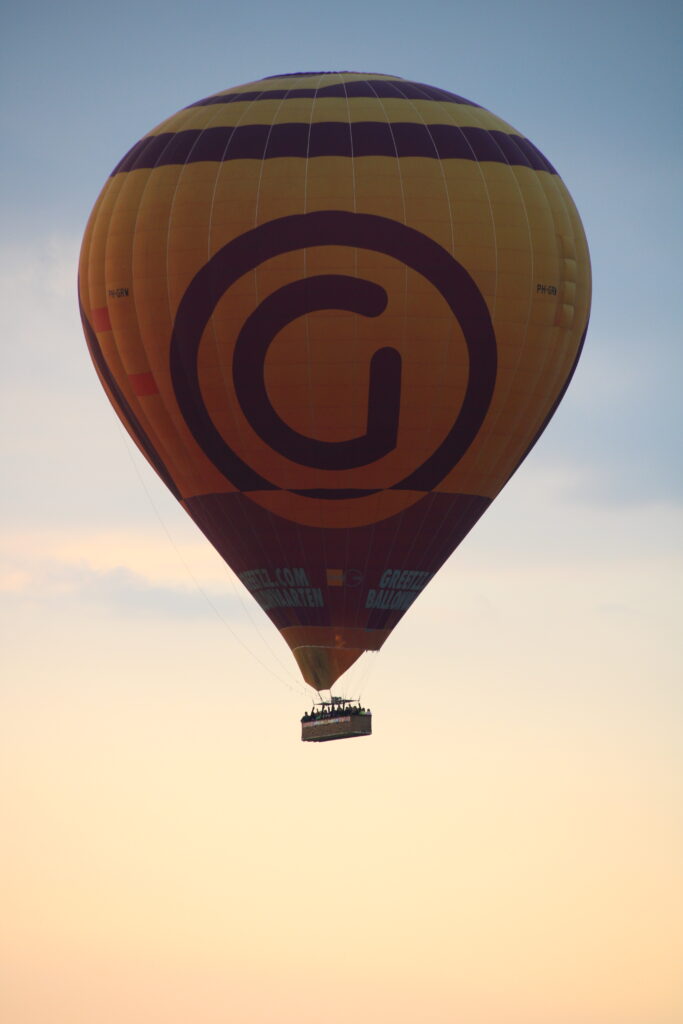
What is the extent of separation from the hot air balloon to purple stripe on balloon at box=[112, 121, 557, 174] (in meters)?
0.04

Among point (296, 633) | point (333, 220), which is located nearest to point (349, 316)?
point (333, 220)

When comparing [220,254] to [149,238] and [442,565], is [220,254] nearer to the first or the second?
[149,238]

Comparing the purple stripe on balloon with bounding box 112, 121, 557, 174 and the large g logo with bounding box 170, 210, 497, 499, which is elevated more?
the purple stripe on balloon with bounding box 112, 121, 557, 174

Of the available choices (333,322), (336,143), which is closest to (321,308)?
(333,322)

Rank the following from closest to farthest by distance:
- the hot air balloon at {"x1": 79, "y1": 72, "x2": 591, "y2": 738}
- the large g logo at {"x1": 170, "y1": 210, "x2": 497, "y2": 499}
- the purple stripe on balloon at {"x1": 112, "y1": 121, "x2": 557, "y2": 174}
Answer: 1. the large g logo at {"x1": 170, "y1": 210, "x2": 497, "y2": 499}
2. the hot air balloon at {"x1": 79, "y1": 72, "x2": 591, "y2": 738}
3. the purple stripe on balloon at {"x1": 112, "y1": 121, "x2": 557, "y2": 174}

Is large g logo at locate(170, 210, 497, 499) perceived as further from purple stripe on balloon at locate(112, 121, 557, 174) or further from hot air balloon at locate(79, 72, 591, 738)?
purple stripe on balloon at locate(112, 121, 557, 174)

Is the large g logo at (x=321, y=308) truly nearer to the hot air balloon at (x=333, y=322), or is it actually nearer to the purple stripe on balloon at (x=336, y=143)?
the hot air balloon at (x=333, y=322)

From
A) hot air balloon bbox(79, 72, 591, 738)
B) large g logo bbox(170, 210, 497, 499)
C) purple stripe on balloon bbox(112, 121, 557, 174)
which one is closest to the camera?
large g logo bbox(170, 210, 497, 499)

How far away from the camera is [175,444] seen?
2808 inches

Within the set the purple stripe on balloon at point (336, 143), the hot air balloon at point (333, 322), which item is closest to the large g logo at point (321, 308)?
the hot air balloon at point (333, 322)

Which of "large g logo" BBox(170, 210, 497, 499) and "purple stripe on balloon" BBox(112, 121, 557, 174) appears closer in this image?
"large g logo" BBox(170, 210, 497, 499)

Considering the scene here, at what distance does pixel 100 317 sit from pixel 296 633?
738cm

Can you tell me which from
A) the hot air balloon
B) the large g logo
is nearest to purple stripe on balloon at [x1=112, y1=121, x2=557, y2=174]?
the hot air balloon

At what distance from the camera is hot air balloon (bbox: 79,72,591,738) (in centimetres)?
6912
